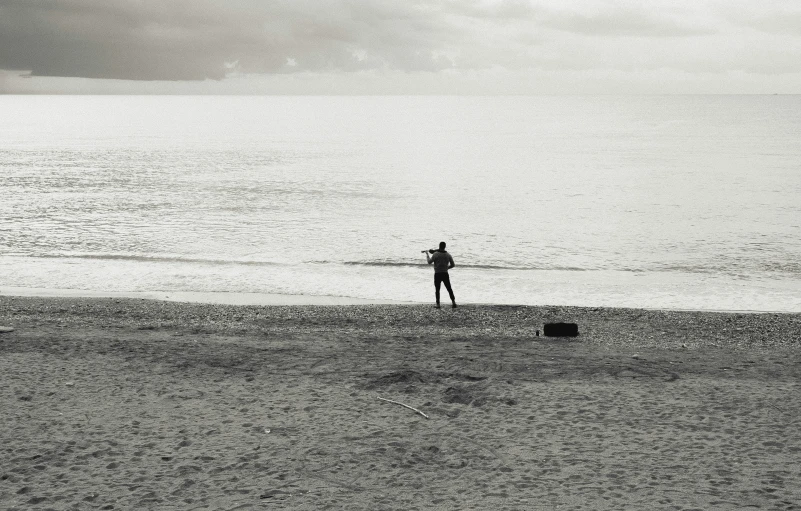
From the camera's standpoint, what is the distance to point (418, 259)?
31.1 metres

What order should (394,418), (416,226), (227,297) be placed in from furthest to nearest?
(416,226) → (227,297) → (394,418)

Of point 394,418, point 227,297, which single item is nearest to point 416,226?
point 227,297

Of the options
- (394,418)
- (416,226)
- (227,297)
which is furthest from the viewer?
(416,226)

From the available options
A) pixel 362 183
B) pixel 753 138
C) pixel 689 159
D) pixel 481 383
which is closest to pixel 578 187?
pixel 362 183

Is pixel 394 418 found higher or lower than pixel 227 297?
lower

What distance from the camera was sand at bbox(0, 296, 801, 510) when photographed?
8.64m

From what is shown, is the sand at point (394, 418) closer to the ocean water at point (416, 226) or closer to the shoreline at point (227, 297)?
the shoreline at point (227, 297)

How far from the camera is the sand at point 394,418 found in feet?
28.3

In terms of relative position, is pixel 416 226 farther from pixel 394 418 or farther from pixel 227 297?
pixel 394 418

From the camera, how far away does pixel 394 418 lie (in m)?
11.0

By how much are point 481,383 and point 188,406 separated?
15.9ft

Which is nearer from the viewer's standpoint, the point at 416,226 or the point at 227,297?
the point at 227,297

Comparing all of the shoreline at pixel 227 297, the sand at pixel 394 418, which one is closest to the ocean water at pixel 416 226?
the shoreline at pixel 227 297

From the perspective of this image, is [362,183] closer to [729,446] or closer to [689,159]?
[689,159]
